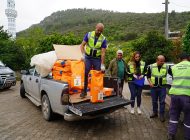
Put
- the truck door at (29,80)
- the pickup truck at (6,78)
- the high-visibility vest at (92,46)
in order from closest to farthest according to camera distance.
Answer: the high-visibility vest at (92,46) → the truck door at (29,80) → the pickup truck at (6,78)

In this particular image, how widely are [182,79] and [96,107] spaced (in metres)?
1.91

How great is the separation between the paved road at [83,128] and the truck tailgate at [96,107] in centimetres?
55

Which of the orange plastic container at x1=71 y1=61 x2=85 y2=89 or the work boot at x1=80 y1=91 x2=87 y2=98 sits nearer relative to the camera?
the work boot at x1=80 y1=91 x2=87 y2=98

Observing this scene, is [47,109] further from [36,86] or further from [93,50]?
[93,50]

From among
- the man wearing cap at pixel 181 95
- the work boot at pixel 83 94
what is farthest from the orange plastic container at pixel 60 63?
the man wearing cap at pixel 181 95

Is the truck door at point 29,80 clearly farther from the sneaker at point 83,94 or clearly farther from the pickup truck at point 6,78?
the pickup truck at point 6,78

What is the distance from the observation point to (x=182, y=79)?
208 inches

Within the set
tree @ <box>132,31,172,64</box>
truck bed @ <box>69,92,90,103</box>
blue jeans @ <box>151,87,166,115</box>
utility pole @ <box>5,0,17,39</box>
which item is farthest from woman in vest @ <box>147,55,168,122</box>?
utility pole @ <box>5,0,17,39</box>

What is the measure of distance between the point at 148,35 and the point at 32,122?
11720 millimetres

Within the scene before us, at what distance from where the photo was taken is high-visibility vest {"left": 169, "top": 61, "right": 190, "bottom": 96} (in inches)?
206

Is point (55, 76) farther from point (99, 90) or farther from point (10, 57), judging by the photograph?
point (10, 57)

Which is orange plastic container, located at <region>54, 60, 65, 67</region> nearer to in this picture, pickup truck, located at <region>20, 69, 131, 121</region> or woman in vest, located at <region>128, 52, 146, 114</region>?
pickup truck, located at <region>20, 69, 131, 121</region>

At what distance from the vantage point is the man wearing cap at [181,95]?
5.19m

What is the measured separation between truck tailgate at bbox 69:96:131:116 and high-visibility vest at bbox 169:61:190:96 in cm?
145
